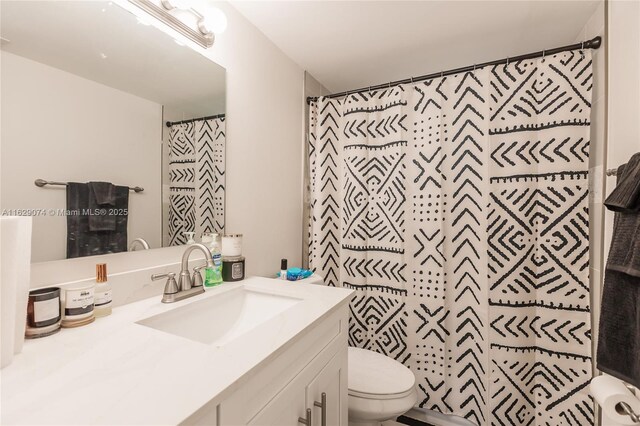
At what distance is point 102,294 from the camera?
0.82 meters

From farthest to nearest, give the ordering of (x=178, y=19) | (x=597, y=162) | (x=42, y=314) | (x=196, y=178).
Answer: (x=597, y=162) → (x=196, y=178) → (x=178, y=19) → (x=42, y=314)

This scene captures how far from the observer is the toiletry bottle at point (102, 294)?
32.1 inches

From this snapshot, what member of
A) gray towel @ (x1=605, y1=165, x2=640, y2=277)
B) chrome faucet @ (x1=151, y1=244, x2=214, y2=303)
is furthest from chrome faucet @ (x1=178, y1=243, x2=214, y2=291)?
gray towel @ (x1=605, y1=165, x2=640, y2=277)

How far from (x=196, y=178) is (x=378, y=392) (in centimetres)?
118

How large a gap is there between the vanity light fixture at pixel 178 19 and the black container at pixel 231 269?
0.87 m

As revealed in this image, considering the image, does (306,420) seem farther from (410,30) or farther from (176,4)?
(410,30)

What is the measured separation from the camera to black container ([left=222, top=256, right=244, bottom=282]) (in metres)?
1.22

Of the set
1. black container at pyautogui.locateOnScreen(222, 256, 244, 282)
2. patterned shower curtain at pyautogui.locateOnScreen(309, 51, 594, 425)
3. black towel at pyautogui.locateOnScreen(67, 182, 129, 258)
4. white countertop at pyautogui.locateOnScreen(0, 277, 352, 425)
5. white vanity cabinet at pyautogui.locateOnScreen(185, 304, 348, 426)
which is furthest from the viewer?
patterned shower curtain at pyautogui.locateOnScreen(309, 51, 594, 425)

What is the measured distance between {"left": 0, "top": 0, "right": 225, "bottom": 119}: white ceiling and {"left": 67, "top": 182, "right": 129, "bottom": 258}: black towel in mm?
342

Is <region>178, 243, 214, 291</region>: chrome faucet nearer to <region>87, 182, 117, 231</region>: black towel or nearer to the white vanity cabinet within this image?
<region>87, 182, 117, 231</region>: black towel

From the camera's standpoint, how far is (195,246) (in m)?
1.01

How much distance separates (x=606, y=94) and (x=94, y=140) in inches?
76.3

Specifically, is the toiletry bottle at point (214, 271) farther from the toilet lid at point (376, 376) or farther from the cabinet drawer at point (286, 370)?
the toilet lid at point (376, 376)

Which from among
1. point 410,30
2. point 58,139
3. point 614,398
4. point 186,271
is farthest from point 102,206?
point 614,398
